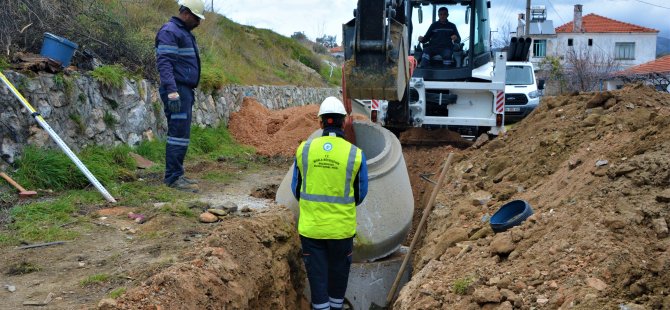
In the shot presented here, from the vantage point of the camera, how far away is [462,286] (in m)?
4.38

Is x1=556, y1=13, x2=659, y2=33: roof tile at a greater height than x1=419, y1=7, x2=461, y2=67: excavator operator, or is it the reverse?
x1=556, y1=13, x2=659, y2=33: roof tile

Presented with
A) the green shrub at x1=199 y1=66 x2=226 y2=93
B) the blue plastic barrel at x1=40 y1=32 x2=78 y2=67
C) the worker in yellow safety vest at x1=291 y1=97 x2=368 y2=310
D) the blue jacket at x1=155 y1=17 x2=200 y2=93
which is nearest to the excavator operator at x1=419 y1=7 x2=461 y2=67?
the green shrub at x1=199 y1=66 x2=226 y2=93

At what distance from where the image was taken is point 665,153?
16.8 ft

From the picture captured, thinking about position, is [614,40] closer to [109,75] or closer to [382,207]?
[109,75]

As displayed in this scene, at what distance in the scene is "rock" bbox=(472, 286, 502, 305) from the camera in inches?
158

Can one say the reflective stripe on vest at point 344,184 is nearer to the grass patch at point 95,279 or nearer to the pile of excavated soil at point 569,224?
the pile of excavated soil at point 569,224

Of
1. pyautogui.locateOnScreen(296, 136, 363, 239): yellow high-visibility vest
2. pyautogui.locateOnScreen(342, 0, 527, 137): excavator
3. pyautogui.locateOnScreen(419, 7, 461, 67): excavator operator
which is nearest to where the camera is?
pyautogui.locateOnScreen(296, 136, 363, 239): yellow high-visibility vest

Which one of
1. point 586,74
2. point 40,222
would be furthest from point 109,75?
point 586,74

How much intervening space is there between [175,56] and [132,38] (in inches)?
136

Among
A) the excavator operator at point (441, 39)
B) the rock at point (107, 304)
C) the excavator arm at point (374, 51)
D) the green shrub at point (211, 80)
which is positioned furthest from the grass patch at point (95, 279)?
the green shrub at point (211, 80)

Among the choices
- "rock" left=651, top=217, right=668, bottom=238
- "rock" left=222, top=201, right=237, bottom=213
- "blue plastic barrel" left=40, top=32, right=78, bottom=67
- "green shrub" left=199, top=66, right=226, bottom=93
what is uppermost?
"blue plastic barrel" left=40, top=32, right=78, bottom=67

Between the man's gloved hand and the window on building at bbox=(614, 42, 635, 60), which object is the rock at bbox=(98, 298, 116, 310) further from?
the window on building at bbox=(614, 42, 635, 60)

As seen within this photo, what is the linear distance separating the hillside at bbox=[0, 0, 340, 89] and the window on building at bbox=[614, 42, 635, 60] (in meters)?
38.6

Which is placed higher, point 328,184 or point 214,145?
point 328,184
